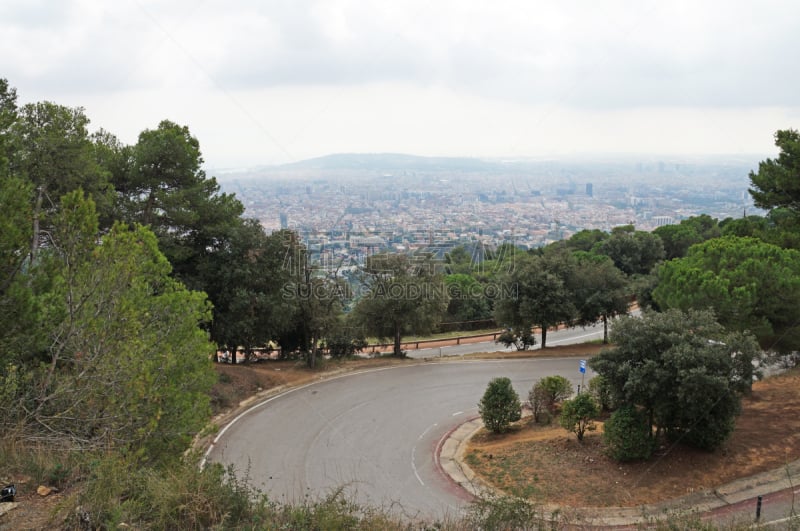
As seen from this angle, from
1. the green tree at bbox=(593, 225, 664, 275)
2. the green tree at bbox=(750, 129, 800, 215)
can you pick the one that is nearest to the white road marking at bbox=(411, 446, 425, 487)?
the green tree at bbox=(750, 129, 800, 215)

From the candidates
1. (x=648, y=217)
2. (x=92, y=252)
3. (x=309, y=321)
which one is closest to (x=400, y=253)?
(x=309, y=321)

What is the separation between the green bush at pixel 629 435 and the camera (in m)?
12.9

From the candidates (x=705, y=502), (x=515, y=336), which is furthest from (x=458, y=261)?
(x=705, y=502)

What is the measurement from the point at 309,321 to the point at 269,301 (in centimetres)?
204

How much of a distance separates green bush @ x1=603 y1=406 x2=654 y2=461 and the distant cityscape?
15.6 meters

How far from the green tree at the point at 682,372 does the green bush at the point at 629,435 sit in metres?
0.23

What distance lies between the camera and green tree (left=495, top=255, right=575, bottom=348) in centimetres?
2770

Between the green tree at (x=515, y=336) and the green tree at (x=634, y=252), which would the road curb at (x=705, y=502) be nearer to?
the green tree at (x=515, y=336)

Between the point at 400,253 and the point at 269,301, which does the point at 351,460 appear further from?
the point at 400,253

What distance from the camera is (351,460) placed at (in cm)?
1537

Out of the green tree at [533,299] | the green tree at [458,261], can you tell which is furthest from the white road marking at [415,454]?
the green tree at [458,261]

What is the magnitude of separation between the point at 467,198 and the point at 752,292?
9384 cm

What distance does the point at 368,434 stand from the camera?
1736 cm

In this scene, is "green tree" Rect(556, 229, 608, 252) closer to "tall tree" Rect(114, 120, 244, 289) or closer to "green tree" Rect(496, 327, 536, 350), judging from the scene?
"green tree" Rect(496, 327, 536, 350)
